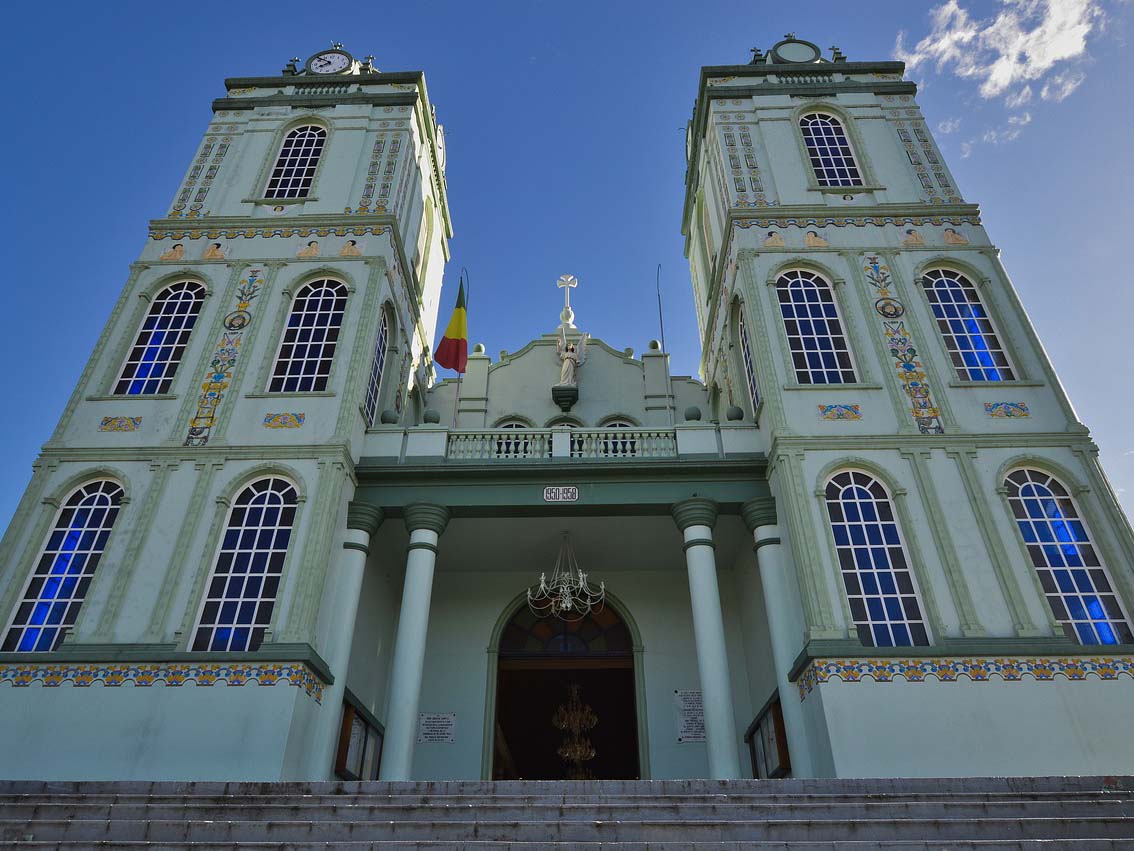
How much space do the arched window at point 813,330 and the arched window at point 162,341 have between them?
36.6 ft

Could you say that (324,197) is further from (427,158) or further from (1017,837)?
(1017,837)

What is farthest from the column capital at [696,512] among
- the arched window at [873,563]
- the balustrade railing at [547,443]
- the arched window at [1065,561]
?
the arched window at [1065,561]

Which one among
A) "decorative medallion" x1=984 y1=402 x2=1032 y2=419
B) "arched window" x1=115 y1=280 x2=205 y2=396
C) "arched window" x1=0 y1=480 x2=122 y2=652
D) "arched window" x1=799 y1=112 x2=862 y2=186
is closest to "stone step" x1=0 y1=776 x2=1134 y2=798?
"arched window" x1=0 y1=480 x2=122 y2=652

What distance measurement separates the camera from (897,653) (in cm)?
1151

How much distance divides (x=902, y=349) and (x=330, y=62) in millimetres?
16060

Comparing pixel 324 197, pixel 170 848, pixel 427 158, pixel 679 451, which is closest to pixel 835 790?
pixel 170 848

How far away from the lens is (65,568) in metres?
13.0

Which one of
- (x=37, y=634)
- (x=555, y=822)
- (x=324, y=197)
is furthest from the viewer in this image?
(x=324, y=197)

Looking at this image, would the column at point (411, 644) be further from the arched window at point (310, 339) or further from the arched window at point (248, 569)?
the arched window at point (310, 339)

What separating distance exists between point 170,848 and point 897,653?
8978 mm

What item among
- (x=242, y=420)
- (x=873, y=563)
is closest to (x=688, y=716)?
(x=873, y=563)

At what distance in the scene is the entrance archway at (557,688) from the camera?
1653 cm

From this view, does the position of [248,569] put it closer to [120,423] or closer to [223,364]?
[120,423]

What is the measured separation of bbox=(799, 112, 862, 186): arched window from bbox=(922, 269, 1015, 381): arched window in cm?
319
